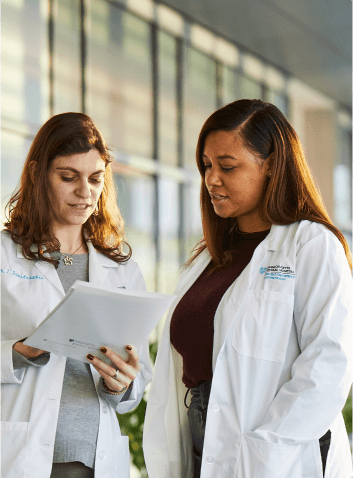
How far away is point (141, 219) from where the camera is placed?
17.6ft

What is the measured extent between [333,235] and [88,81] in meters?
3.81

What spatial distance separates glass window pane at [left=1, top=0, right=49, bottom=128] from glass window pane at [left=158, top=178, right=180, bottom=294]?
65.6 inches

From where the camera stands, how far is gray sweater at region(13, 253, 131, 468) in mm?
1612

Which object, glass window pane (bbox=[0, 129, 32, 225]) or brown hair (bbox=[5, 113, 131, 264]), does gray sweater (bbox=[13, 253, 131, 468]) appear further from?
glass window pane (bbox=[0, 129, 32, 225])

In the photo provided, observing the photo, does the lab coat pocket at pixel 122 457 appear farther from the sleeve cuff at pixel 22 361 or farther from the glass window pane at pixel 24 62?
the glass window pane at pixel 24 62

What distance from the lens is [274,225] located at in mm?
1661

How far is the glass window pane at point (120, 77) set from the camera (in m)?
4.98

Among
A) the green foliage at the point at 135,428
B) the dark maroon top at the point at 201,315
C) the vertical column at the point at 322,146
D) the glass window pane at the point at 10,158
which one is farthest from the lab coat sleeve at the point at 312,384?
the vertical column at the point at 322,146

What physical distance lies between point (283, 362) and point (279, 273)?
239mm

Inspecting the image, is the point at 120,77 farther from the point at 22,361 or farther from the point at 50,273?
the point at 22,361

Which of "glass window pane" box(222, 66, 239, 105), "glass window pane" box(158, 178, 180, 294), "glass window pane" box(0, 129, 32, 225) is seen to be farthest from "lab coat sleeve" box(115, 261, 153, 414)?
"glass window pane" box(222, 66, 239, 105)

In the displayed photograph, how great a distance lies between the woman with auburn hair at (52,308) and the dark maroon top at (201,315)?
6.5 inches

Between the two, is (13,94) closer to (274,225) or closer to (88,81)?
(88,81)

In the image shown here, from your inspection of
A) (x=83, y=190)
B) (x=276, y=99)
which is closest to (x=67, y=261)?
(x=83, y=190)
